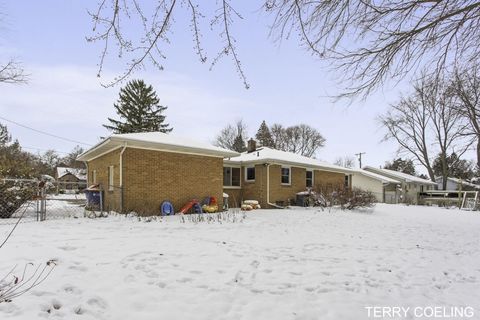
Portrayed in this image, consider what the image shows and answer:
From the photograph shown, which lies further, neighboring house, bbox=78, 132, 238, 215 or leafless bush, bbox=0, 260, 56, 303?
neighboring house, bbox=78, 132, 238, 215

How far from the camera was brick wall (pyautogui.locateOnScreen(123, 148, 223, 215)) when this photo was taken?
44.2ft

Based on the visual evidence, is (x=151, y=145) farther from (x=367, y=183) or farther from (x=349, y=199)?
(x=367, y=183)

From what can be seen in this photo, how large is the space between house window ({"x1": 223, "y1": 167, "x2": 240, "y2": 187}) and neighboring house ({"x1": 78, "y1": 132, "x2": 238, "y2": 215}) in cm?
415

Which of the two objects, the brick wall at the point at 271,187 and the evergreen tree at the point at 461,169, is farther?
the evergreen tree at the point at 461,169

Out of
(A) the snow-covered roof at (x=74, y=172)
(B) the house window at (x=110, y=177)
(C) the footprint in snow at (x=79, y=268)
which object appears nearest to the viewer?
(C) the footprint in snow at (x=79, y=268)

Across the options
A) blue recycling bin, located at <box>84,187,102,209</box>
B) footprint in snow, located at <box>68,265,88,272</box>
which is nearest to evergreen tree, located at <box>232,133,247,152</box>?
blue recycling bin, located at <box>84,187,102,209</box>

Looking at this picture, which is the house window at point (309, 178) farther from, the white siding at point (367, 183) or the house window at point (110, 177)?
the white siding at point (367, 183)

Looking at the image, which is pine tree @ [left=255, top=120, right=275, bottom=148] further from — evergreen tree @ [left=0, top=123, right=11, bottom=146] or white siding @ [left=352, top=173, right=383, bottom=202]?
evergreen tree @ [left=0, top=123, right=11, bottom=146]

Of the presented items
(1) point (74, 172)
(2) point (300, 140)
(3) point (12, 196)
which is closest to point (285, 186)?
(3) point (12, 196)

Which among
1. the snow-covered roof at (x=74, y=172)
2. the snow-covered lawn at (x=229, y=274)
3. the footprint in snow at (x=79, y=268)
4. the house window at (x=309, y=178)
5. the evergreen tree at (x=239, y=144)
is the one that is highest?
the evergreen tree at (x=239, y=144)

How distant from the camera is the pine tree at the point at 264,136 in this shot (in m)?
56.5

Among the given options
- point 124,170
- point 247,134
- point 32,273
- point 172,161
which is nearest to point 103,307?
point 32,273

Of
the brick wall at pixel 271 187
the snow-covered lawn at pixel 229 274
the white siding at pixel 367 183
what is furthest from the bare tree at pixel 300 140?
the snow-covered lawn at pixel 229 274

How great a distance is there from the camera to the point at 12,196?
11977mm
